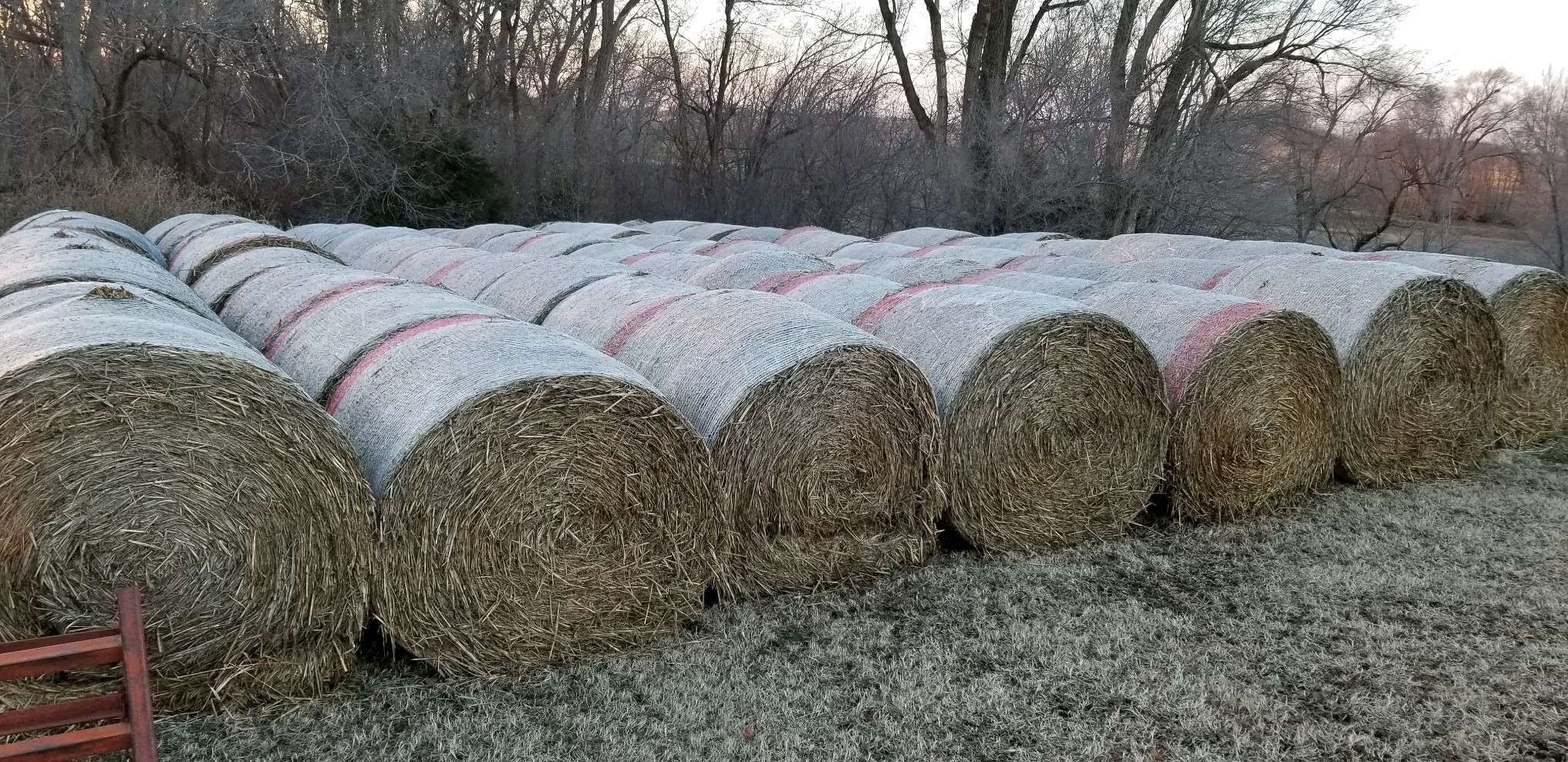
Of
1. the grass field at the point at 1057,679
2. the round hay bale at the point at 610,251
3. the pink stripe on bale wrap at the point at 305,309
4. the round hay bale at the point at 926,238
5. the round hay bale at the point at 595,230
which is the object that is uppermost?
the round hay bale at the point at 926,238

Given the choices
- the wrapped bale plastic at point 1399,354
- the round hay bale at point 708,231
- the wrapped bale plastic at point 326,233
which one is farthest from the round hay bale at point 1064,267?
the wrapped bale plastic at point 326,233

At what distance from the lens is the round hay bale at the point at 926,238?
1120 cm

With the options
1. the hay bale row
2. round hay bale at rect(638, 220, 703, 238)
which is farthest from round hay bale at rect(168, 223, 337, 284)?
round hay bale at rect(638, 220, 703, 238)

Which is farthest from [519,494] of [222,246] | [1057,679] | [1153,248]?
[1153,248]

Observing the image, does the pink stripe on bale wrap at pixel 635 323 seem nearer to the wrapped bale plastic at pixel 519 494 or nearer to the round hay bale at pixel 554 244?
the wrapped bale plastic at pixel 519 494

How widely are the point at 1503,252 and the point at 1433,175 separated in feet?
9.48

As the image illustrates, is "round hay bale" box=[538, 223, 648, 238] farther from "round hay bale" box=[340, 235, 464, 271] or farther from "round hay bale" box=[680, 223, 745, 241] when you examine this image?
"round hay bale" box=[340, 235, 464, 271]

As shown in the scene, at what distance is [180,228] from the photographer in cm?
939

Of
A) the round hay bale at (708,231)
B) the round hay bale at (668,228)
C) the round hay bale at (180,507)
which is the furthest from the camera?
the round hay bale at (668,228)

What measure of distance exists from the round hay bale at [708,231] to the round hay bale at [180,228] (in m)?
4.67

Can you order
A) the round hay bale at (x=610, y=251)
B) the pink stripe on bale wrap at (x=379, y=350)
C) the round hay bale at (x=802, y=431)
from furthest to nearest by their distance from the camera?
1. the round hay bale at (x=610, y=251)
2. the round hay bale at (x=802, y=431)
3. the pink stripe on bale wrap at (x=379, y=350)

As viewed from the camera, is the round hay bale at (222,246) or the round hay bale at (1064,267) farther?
the round hay bale at (1064,267)

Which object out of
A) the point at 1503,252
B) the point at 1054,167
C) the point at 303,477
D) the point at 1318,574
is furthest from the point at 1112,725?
the point at 1503,252

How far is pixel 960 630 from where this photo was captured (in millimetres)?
4027
